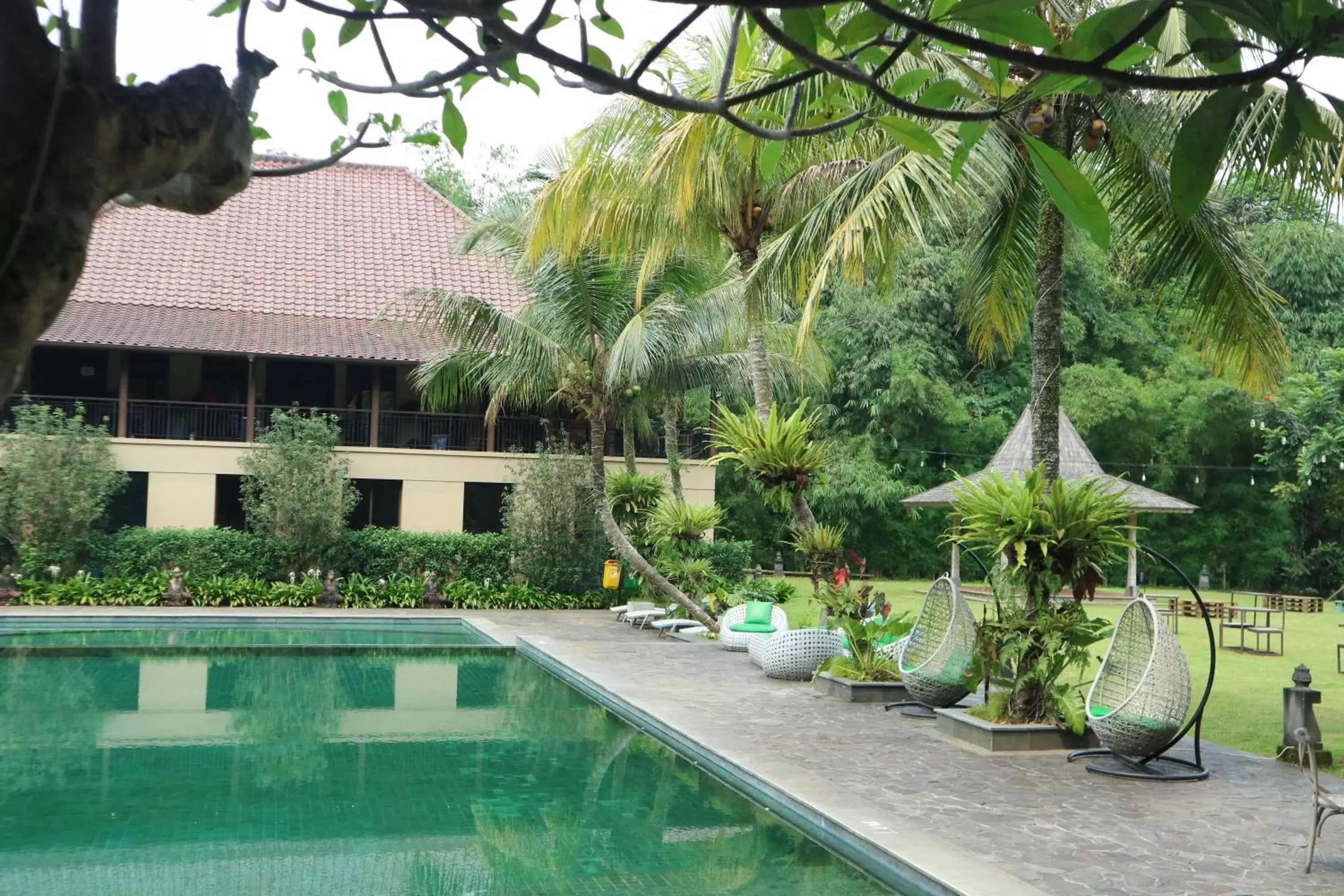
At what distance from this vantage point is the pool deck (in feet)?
19.1

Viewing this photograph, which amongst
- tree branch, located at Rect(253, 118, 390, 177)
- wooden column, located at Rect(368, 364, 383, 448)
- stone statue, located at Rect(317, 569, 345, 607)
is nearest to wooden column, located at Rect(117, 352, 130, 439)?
wooden column, located at Rect(368, 364, 383, 448)

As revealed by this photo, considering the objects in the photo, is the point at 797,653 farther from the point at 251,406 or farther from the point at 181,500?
the point at 181,500

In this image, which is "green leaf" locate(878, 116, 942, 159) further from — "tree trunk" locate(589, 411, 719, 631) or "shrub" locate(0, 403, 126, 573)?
"shrub" locate(0, 403, 126, 573)

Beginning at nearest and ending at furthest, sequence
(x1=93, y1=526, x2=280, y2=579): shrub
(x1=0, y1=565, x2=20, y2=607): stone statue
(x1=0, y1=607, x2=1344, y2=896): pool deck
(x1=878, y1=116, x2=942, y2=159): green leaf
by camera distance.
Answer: (x1=878, y1=116, x2=942, y2=159): green leaf < (x1=0, y1=607, x2=1344, y2=896): pool deck < (x1=0, y1=565, x2=20, y2=607): stone statue < (x1=93, y1=526, x2=280, y2=579): shrub

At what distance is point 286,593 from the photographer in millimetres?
20578

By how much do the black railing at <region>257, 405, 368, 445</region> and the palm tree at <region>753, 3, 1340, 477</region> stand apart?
1532cm

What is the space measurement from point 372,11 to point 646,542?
18995mm

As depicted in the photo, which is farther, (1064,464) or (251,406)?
(1064,464)

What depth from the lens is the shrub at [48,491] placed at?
1972 centimetres

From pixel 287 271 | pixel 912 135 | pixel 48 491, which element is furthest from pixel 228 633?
pixel 912 135

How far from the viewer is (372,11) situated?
1972 mm

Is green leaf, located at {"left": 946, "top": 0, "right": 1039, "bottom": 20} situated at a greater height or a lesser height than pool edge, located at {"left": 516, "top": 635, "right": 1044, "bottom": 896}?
greater

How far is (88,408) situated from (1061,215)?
19.9 m

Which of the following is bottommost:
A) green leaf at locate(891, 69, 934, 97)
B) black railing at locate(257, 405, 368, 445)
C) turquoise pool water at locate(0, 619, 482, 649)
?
turquoise pool water at locate(0, 619, 482, 649)
